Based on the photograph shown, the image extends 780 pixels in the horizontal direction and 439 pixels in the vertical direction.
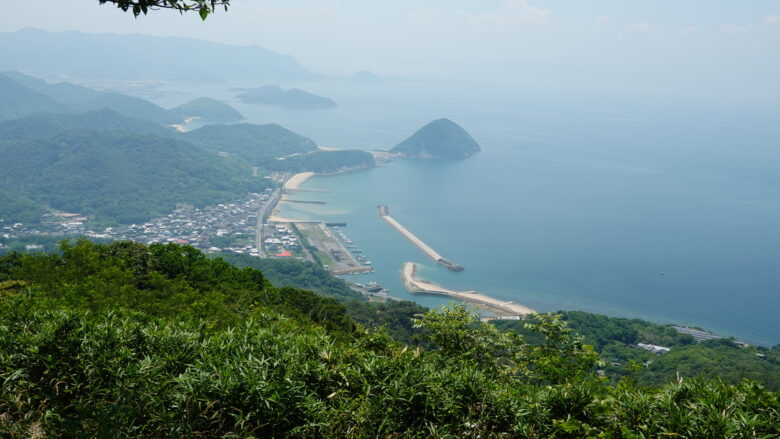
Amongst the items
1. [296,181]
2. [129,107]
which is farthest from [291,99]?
[296,181]

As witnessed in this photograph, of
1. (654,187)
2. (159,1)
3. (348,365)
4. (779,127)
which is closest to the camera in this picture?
(159,1)

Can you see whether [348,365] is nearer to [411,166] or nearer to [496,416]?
[496,416]

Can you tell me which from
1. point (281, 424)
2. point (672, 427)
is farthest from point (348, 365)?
point (672, 427)

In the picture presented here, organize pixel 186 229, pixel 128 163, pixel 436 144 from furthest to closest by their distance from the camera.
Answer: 1. pixel 436 144
2. pixel 128 163
3. pixel 186 229

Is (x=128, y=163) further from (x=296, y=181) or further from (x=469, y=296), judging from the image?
(x=469, y=296)

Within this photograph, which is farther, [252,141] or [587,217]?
[252,141]

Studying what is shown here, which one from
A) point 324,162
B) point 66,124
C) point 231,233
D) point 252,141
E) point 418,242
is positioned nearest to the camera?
point 418,242

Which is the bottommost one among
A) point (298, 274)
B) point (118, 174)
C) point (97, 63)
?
point (298, 274)
